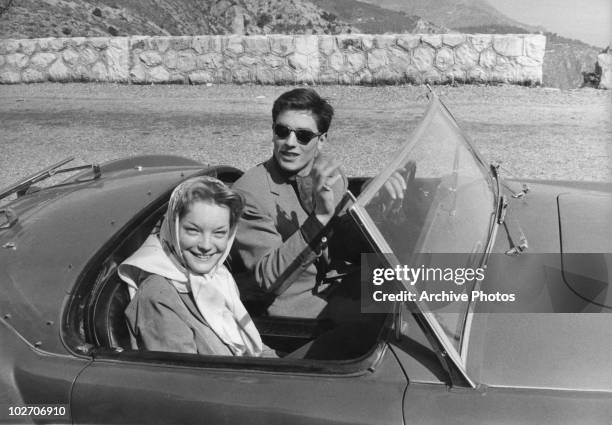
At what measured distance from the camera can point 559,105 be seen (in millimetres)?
9125

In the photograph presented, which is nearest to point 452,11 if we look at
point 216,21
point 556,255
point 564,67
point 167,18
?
point 216,21

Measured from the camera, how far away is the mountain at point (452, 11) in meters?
71.0

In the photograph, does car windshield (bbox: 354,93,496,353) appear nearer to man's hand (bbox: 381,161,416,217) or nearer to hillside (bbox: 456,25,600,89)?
man's hand (bbox: 381,161,416,217)

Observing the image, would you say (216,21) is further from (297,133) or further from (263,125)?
(297,133)

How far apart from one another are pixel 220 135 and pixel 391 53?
130 inches

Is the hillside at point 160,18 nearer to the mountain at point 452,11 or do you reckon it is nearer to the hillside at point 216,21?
the hillside at point 216,21

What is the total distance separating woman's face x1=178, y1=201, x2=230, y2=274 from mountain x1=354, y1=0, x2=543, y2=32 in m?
68.9

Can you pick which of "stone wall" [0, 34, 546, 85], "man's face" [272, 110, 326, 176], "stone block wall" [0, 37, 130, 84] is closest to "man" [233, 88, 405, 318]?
"man's face" [272, 110, 326, 176]

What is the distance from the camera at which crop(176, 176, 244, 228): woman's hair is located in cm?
218

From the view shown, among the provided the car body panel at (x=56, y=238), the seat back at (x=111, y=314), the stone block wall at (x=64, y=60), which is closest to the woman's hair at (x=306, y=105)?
the car body panel at (x=56, y=238)

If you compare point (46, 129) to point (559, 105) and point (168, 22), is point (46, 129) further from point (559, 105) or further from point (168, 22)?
point (168, 22)

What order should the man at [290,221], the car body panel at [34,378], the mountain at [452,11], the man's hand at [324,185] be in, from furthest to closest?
the mountain at [452,11], the man at [290,221], the man's hand at [324,185], the car body panel at [34,378]

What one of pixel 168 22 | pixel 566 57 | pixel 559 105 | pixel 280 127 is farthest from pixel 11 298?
pixel 168 22

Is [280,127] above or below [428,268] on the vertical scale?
above
